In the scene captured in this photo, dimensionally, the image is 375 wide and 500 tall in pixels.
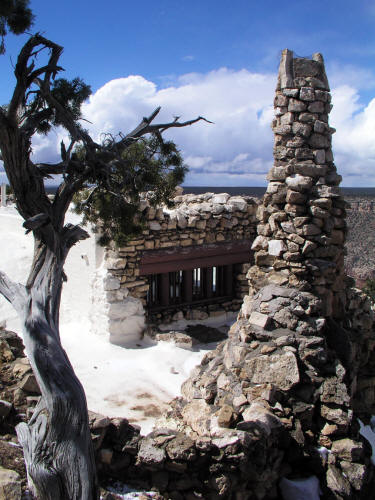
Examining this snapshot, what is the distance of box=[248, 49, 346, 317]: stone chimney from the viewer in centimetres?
614

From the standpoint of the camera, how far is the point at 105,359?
9133 mm

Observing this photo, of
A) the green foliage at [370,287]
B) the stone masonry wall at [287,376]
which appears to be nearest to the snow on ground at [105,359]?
the stone masonry wall at [287,376]

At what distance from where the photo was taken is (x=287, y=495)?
476cm

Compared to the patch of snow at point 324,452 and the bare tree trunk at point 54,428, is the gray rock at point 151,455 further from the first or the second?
the patch of snow at point 324,452

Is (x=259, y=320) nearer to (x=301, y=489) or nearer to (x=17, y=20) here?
(x=301, y=489)

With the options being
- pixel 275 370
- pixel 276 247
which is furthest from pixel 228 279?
pixel 275 370

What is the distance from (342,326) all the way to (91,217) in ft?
Answer: 14.0

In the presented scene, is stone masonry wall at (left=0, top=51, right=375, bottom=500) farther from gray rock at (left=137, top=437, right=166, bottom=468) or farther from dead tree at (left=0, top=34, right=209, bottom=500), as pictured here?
dead tree at (left=0, top=34, right=209, bottom=500)

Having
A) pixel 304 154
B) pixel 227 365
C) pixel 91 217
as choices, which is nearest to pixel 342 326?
pixel 227 365

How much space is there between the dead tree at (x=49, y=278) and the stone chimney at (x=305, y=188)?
4.73 feet

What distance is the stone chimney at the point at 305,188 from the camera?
6137 millimetres

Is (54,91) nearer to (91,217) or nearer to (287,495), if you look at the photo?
(91,217)

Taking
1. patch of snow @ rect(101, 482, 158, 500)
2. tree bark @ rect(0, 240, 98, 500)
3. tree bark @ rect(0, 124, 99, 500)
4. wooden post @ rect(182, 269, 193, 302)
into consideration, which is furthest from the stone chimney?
wooden post @ rect(182, 269, 193, 302)

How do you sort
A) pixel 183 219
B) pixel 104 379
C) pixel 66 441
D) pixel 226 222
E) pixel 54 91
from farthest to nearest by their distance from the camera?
pixel 226 222
pixel 183 219
pixel 104 379
pixel 54 91
pixel 66 441
